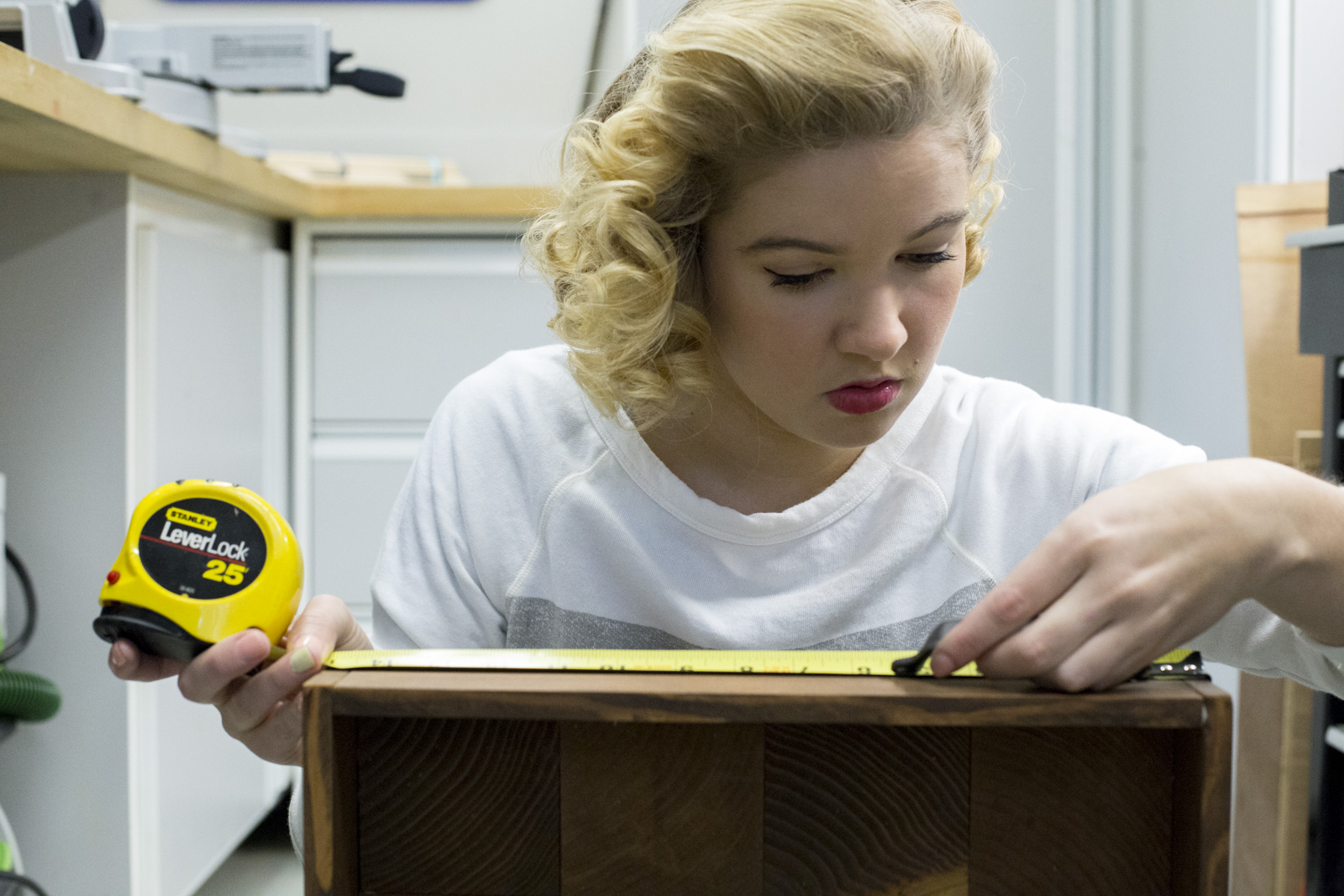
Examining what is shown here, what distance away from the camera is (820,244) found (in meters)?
0.67

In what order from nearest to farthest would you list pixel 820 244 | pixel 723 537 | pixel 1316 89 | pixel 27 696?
pixel 820 244 → pixel 723 537 → pixel 27 696 → pixel 1316 89

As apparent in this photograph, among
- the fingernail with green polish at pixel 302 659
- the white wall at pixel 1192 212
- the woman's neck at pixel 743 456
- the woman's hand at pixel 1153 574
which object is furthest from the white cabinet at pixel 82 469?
the white wall at pixel 1192 212

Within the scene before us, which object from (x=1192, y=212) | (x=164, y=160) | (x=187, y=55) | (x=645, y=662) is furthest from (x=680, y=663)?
(x=1192, y=212)

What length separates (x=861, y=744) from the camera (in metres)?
0.46

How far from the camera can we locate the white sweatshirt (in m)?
0.84

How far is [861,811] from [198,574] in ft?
1.17

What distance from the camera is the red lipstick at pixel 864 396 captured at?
733mm

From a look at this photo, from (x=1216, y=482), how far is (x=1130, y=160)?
69.2 inches

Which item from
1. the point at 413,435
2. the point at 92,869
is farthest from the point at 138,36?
the point at 92,869

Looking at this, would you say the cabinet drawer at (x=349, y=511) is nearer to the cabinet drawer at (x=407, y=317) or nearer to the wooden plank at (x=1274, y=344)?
the cabinet drawer at (x=407, y=317)

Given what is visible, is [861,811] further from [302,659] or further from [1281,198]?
[1281,198]

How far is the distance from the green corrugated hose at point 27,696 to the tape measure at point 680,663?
0.99m

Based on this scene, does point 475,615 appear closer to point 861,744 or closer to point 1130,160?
point 861,744

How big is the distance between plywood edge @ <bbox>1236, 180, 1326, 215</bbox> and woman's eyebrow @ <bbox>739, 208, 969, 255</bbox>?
3.02 ft
